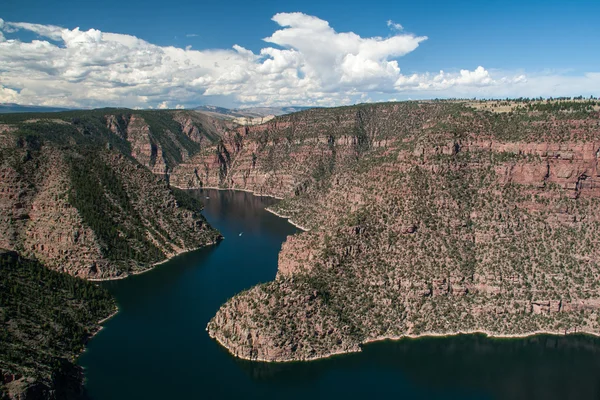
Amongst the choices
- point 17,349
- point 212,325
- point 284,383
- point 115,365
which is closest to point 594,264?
point 284,383

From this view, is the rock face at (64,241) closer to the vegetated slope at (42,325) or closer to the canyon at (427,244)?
Result: the vegetated slope at (42,325)

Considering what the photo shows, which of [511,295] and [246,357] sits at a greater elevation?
[511,295]

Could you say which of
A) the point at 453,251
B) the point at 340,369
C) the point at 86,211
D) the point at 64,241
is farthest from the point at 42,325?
the point at 453,251

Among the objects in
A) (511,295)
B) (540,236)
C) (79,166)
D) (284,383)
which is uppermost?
(79,166)

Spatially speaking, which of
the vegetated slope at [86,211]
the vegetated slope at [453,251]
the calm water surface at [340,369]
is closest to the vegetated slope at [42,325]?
the calm water surface at [340,369]

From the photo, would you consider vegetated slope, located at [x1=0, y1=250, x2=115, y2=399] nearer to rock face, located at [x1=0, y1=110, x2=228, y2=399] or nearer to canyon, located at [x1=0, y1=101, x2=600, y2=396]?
rock face, located at [x1=0, y1=110, x2=228, y2=399]

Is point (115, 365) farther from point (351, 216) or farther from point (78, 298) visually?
point (351, 216)

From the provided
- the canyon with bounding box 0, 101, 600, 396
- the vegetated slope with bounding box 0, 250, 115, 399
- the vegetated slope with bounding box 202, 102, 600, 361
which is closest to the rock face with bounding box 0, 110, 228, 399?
the vegetated slope with bounding box 0, 250, 115, 399
